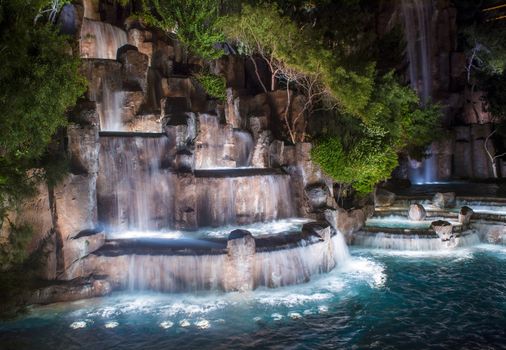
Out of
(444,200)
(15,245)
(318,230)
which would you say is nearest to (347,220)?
(318,230)

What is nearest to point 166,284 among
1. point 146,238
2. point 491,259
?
point 146,238

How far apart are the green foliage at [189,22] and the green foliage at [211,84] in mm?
2077

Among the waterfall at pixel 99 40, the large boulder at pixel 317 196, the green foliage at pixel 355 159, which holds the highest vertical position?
the waterfall at pixel 99 40

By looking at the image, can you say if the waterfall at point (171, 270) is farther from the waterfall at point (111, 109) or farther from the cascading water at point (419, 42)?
the cascading water at point (419, 42)

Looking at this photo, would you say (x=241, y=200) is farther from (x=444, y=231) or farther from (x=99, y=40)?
(x=99, y=40)

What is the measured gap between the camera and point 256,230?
17.3 meters

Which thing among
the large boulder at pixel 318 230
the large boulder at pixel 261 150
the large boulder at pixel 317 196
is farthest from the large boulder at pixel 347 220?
the large boulder at pixel 261 150

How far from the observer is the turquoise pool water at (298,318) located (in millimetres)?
10516

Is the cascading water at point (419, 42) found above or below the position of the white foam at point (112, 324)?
above

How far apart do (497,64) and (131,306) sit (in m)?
38.0

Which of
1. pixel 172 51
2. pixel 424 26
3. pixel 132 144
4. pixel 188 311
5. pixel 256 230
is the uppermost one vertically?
pixel 424 26

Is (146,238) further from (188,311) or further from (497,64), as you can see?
(497,64)

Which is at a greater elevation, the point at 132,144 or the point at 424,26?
the point at 424,26

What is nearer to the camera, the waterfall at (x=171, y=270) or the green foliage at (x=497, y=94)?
the waterfall at (x=171, y=270)
